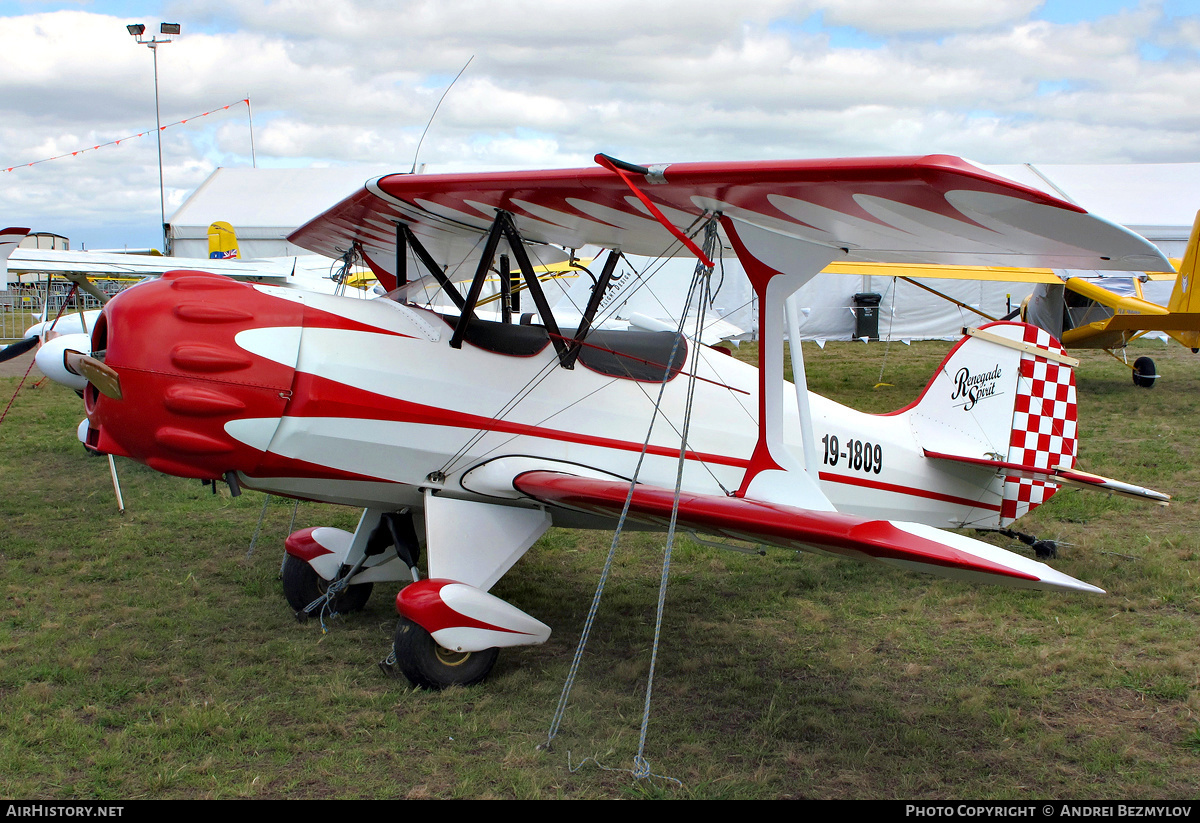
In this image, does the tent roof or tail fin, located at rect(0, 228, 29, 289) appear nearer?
tail fin, located at rect(0, 228, 29, 289)

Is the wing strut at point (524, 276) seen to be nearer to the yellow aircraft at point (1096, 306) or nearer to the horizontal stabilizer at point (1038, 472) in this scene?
the horizontal stabilizer at point (1038, 472)

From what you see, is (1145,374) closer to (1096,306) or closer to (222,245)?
(1096,306)

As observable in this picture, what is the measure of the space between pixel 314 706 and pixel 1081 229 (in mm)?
3570

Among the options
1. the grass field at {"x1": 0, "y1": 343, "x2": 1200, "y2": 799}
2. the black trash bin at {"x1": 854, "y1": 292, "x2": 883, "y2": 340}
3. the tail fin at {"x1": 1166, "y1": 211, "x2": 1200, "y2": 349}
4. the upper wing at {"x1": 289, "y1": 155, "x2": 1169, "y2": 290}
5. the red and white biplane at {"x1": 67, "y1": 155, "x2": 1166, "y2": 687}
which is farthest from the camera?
the black trash bin at {"x1": 854, "y1": 292, "x2": 883, "y2": 340}

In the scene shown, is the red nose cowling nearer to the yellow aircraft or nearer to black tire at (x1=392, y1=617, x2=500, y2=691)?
black tire at (x1=392, y1=617, x2=500, y2=691)

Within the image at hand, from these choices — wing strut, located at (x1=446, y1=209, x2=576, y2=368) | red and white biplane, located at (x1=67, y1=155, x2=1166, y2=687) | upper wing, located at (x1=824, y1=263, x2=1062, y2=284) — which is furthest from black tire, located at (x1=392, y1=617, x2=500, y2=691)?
upper wing, located at (x1=824, y1=263, x2=1062, y2=284)

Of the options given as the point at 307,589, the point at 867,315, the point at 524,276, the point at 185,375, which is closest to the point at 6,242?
the point at 307,589

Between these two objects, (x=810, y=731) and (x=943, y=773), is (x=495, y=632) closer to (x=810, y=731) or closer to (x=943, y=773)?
(x=810, y=731)

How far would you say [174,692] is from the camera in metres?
4.11

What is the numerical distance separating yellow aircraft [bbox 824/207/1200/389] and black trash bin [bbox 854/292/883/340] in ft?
21.5

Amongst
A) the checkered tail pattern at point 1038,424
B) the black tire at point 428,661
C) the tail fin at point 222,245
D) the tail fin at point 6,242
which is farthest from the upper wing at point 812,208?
the tail fin at point 222,245

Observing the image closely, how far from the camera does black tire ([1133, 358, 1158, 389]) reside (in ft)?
49.0

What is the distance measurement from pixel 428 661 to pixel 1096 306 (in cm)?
1634

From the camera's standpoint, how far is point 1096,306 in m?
16.6
